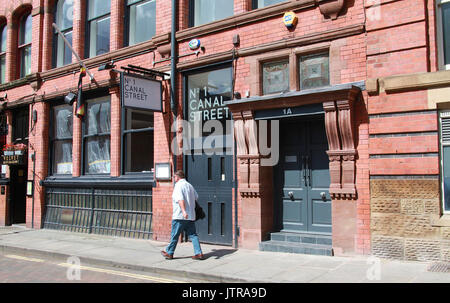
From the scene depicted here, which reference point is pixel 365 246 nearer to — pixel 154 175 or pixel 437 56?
pixel 437 56

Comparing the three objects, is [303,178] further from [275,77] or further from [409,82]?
[409,82]

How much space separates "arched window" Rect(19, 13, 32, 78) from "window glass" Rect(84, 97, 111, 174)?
4.67 meters

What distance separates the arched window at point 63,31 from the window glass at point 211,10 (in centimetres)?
554

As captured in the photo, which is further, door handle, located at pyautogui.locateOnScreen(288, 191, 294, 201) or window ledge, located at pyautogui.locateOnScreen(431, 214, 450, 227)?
door handle, located at pyautogui.locateOnScreen(288, 191, 294, 201)

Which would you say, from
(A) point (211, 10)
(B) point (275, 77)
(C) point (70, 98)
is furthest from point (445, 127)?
(C) point (70, 98)

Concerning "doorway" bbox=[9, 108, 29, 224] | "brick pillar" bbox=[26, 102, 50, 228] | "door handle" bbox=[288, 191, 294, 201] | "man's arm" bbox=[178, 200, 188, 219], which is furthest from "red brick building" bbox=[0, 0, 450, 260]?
"doorway" bbox=[9, 108, 29, 224]

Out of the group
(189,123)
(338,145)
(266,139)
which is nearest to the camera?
(338,145)

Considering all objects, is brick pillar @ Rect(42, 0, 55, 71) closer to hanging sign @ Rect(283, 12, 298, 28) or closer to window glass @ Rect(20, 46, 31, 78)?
window glass @ Rect(20, 46, 31, 78)

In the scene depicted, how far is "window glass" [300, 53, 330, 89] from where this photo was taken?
8672 mm

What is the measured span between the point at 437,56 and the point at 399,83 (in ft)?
2.87

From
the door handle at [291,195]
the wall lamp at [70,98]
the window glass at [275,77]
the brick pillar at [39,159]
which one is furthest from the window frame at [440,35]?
the brick pillar at [39,159]

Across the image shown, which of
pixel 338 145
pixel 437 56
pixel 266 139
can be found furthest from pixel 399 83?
pixel 266 139

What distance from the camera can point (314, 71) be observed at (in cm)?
880

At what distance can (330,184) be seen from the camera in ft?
27.2
